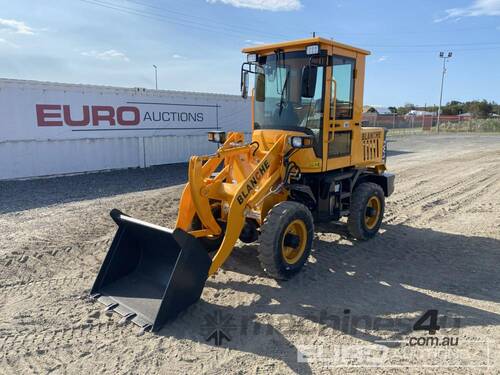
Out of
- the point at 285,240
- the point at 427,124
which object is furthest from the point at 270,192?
the point at 427,124

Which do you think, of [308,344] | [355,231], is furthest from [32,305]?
[355,231]

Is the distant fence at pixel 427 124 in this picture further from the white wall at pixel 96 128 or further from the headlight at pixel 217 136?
the headlight at pixel 217 136

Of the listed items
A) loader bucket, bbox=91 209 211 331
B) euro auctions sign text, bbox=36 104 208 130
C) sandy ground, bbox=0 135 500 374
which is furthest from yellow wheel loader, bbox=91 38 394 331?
euro auctions sign text, bbox=36 104 208 130

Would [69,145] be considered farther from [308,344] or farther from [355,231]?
[308,344]

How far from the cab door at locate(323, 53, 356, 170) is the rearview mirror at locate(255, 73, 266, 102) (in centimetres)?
89

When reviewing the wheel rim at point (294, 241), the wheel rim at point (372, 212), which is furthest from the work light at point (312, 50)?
the wheel rim at point (372, 212)

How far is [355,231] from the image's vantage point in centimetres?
579

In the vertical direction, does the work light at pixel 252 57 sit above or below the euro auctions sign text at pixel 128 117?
above

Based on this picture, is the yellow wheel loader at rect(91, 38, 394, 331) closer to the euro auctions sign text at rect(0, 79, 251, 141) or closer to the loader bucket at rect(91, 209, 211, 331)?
the loader bucket at rect(91, 209, 211, 331)

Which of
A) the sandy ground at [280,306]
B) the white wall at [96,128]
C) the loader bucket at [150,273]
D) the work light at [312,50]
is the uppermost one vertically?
the work light at [312,50]

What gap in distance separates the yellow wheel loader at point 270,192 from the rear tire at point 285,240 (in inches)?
0.5

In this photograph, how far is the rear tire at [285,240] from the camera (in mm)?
4203

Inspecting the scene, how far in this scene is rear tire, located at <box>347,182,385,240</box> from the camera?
574cm

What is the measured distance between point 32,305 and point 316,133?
3727mm
